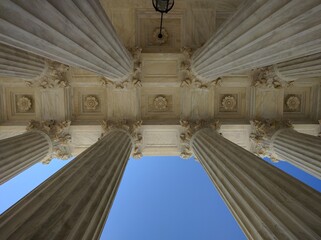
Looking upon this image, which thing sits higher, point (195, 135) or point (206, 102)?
point (206, 102)

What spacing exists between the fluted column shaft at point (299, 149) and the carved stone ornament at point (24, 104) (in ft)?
56.1

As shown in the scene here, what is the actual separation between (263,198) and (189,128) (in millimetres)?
10128

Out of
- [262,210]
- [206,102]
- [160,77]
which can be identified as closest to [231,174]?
[262,210]

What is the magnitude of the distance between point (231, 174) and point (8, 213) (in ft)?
25.5

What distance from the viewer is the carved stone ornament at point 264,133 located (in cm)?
1761

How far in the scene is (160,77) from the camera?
750 inches

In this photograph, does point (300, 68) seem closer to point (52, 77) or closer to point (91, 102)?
point (91, 102)

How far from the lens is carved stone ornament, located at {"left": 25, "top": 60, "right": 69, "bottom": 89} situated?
1733 centimetres

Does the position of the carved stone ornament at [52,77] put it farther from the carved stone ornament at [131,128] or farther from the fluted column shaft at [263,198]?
the fluted column shaft at [263,198]

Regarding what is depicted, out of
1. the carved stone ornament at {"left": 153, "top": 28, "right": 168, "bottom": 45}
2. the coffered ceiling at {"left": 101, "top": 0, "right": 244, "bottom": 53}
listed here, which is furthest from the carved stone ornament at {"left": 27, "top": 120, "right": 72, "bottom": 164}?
the carved stone ornament at {"left": 153, "top": 28, "right": 168, "bottom": 45}

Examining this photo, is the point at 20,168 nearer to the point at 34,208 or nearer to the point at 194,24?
the point at 34,208

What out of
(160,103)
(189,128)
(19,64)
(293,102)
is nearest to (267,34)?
(189,128)

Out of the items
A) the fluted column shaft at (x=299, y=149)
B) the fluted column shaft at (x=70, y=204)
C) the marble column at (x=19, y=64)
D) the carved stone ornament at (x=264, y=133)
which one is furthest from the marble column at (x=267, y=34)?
the marble column at (x=19, y=64)

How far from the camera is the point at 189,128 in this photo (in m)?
18.0
